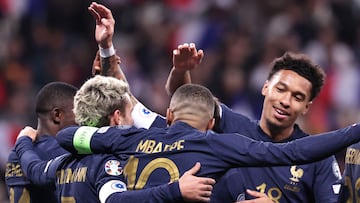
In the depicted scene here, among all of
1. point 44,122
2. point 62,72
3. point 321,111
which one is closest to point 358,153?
point 44,122

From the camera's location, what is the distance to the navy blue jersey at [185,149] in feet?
16.7

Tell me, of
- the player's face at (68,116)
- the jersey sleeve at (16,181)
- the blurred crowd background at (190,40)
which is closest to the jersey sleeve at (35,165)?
the jersey sleeve at (16,181)

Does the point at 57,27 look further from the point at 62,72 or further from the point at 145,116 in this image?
the point at 145,116

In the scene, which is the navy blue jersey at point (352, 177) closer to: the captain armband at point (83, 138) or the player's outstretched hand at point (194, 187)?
the player's outstretched hand at point (194, 187)

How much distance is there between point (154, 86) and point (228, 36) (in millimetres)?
1119

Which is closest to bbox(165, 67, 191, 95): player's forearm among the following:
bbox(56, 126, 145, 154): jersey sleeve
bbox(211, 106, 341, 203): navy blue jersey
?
bbox(211, 106, 341, 203): navy blue jersey

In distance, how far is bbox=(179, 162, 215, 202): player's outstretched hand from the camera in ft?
16.9

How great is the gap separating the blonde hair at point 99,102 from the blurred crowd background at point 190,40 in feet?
17.2

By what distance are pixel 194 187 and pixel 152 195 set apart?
0.74 ft

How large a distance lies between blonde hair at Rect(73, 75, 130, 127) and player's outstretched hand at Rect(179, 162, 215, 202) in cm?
72

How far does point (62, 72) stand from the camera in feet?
41.9

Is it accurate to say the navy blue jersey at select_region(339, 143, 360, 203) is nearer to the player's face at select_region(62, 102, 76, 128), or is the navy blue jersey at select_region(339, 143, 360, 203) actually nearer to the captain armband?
the captain armband

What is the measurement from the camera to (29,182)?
20.7 ft

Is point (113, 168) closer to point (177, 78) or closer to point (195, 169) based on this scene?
point (195, 169)
